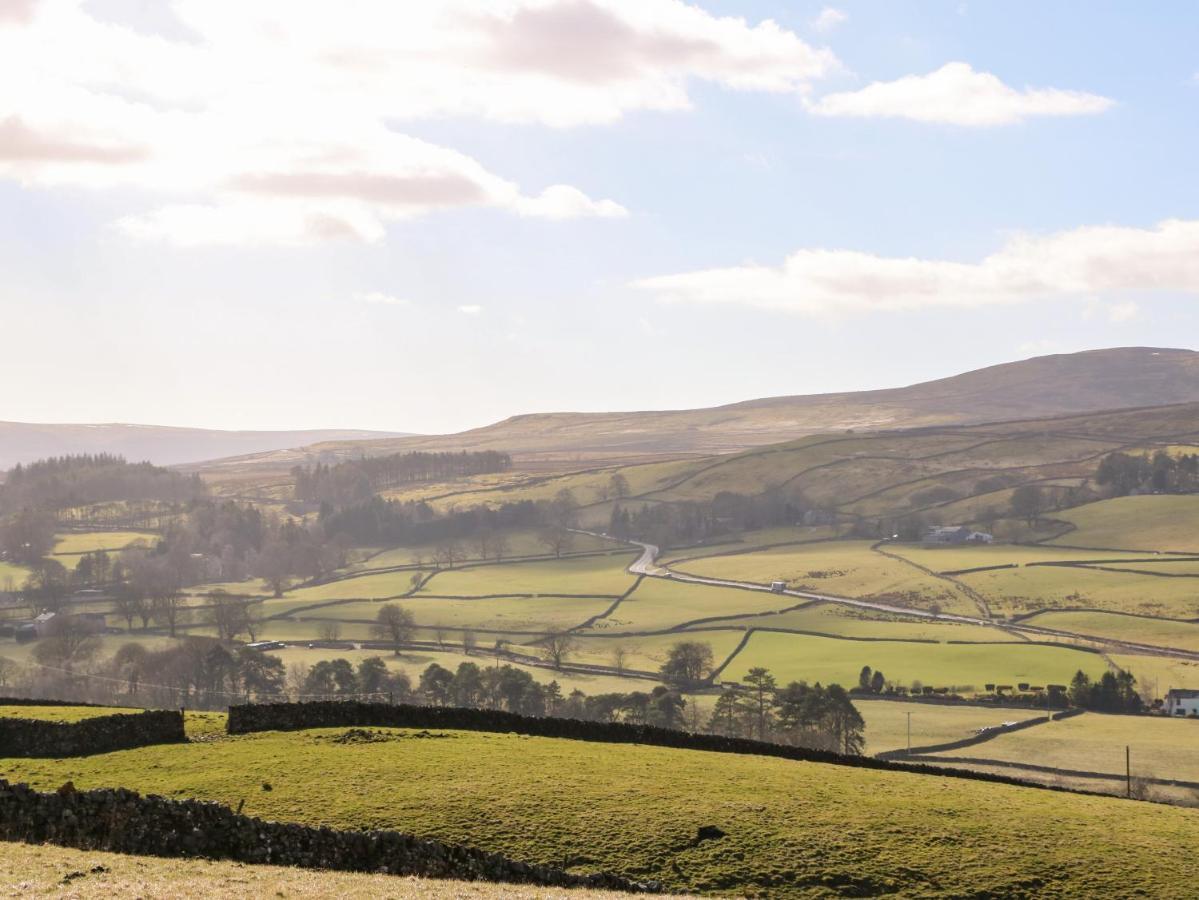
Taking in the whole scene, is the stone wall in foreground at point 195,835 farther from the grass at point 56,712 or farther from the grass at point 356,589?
the grass at point 356,589

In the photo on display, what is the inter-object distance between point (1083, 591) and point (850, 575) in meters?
34.4

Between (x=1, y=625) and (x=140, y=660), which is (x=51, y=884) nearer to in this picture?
(x=140, y=660)

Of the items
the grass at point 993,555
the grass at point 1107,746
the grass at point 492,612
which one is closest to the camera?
the grass at point 1107,746

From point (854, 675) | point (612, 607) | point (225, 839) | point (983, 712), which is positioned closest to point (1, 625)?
point (612, 607)

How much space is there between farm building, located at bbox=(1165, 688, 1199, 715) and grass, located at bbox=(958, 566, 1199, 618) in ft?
114

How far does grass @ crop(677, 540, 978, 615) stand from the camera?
16012 centimetres

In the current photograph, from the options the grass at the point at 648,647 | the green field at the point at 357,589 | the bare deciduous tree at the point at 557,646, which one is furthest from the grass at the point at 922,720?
the green field at the point at 357,589

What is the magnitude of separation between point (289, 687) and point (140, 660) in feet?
53.1

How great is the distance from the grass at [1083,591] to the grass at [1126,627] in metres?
3.32

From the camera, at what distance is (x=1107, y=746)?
90688 mm

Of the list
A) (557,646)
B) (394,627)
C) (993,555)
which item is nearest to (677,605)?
(557,646)

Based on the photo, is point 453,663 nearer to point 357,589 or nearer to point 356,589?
point 357,589

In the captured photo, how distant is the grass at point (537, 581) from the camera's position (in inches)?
6939

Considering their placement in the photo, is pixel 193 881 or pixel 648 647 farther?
pixel 648 647
